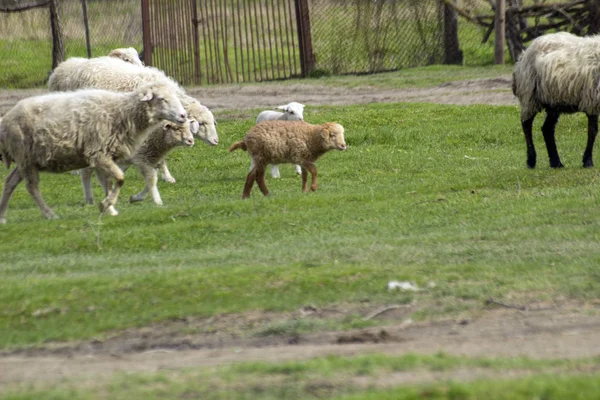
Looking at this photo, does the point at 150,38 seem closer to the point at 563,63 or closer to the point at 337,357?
the point at 563,63

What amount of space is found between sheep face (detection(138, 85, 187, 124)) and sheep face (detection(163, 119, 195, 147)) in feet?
3.33

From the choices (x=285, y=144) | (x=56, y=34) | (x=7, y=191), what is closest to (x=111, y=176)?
(x=7, y=191)

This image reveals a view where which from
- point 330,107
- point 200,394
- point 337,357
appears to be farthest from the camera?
point 330,107

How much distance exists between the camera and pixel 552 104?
41.8 ft

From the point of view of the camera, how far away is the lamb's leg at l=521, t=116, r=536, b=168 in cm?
1330

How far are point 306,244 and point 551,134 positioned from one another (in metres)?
4.75

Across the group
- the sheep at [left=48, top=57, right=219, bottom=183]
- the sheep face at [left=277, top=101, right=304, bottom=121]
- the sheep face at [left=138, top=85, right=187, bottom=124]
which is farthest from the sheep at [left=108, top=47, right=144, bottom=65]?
the sheep face at [left=138, top=85, right=187, bottom=124]

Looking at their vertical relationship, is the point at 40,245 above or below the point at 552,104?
below

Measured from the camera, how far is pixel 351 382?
554cm

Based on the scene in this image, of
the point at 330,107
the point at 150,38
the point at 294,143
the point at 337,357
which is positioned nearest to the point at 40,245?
the point at 294,143

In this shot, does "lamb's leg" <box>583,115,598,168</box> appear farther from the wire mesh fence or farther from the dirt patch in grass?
the wire mesh fence

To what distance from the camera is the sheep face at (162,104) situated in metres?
11.7

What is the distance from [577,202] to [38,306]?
548cm

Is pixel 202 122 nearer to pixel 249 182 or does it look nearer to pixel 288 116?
pixel 288 116
